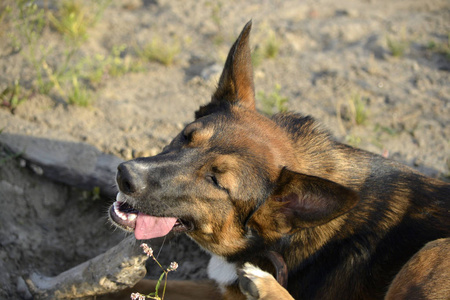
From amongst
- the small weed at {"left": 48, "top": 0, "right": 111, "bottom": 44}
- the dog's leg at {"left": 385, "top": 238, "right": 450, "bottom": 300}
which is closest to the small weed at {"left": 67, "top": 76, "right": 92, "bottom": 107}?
the small weed at {"left": 48, "top": 0, "right": 111, "bottom": 44}

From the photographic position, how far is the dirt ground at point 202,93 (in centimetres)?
456

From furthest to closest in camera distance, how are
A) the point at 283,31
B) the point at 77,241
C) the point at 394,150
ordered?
1. the point at 283,31
2. the point at 394,150
3. the point at 77,241

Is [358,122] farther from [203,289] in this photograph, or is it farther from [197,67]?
[203,289]

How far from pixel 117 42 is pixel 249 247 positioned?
434 cm

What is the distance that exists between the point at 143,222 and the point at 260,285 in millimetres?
910

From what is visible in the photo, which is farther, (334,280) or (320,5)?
(320,5)

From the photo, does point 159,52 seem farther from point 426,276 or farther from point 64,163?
point 426,276

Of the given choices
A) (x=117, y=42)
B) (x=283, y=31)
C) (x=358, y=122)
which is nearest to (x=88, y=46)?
(x=117, y=42)

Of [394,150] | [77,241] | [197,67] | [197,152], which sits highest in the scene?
[197,152]

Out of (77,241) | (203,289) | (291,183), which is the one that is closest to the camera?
(291,183)

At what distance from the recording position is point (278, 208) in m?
3.20

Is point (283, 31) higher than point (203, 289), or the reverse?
point (283, 31)

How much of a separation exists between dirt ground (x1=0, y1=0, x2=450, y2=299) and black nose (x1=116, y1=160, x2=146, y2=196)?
4.82ft

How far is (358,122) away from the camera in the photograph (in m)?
5.92
